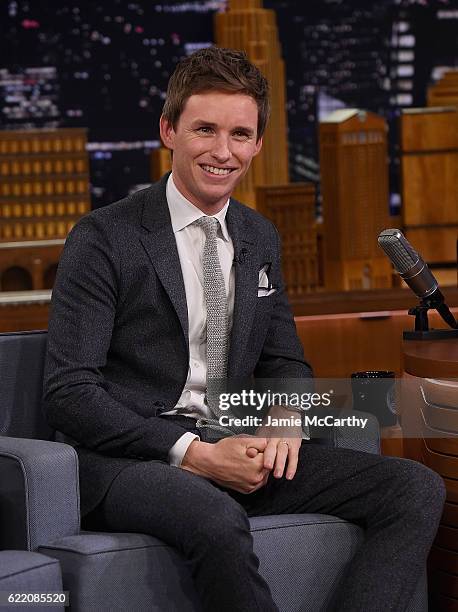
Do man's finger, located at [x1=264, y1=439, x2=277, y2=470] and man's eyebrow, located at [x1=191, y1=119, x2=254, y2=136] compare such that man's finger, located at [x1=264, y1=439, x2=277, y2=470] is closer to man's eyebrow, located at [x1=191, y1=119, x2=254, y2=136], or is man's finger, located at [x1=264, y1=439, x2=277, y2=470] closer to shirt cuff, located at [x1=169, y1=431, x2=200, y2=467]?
shirt cuff, located at [x1=169, y1=431, x2=200, y2=467]

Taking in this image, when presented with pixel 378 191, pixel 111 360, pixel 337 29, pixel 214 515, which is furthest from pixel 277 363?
pixel 378 191

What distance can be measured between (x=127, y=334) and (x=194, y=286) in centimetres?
19

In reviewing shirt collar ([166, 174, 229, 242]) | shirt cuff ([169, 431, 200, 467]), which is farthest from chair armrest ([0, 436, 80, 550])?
shirt collar ([166, 174, 229, 242])

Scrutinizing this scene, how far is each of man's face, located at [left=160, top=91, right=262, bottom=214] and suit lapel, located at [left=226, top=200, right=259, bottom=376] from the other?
128 mm

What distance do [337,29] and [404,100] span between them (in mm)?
961

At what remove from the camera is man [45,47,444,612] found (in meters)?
2.27

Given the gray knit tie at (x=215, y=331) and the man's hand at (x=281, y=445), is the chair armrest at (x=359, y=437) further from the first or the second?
the gray knit tie at (x=215, y=331)

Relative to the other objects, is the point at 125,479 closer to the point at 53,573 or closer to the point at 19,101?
the point at 53,573

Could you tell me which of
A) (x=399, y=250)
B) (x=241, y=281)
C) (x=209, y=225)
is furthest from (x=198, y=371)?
(x=399, y=250)

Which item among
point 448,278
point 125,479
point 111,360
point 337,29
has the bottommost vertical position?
point 448,278

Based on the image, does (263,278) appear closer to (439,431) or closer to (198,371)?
(198,371)

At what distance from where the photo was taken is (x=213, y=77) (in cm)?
248

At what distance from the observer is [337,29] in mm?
10367

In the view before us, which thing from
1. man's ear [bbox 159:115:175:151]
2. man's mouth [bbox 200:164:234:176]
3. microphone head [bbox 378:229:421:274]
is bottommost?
microphone head [bbox 378:229:421:274]
